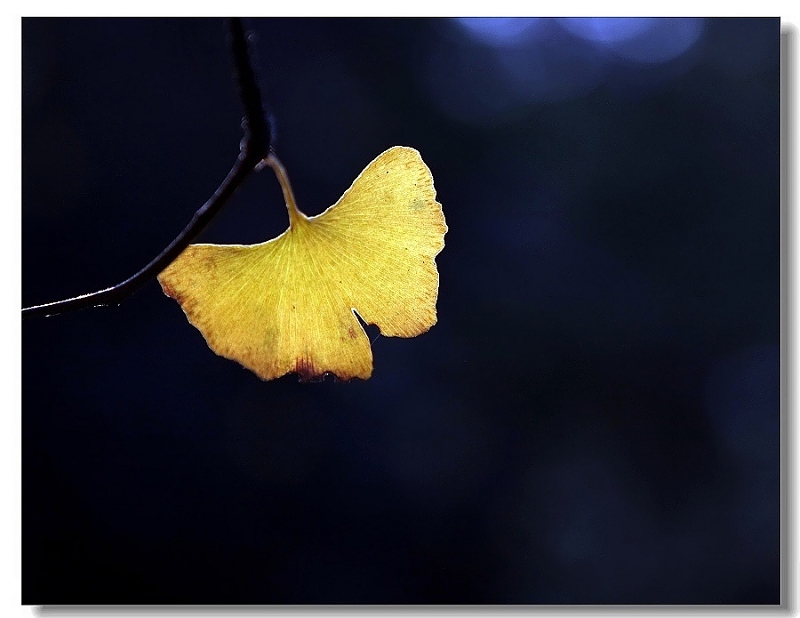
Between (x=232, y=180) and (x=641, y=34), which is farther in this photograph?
(x=641, y=34)

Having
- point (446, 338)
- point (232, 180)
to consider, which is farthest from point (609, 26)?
point (446, 338)

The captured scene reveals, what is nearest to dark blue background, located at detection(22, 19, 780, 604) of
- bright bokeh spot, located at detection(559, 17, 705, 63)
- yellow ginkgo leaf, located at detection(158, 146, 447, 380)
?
bright bokeh spot, located at detection(559, 17, 705, 63)

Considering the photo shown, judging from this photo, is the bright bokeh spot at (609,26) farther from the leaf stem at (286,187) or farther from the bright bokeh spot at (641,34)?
the leaf stem at (286,187)

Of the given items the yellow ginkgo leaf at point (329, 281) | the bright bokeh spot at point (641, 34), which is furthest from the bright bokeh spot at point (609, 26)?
the yellow ginkgo leaf at point (329, 281)

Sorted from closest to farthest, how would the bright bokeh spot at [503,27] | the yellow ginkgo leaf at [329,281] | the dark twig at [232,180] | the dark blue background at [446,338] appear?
the dark twig at [232,180]
the yellow ginkgo leaf at [329,281]
the bright bokeh spot at [503,27]
the dark blue background at [446,338]

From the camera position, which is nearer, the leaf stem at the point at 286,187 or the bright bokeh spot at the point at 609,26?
A: the leaf stem at the point at 286,187

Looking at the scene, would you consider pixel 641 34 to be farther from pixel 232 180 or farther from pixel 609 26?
pixel 232 180
